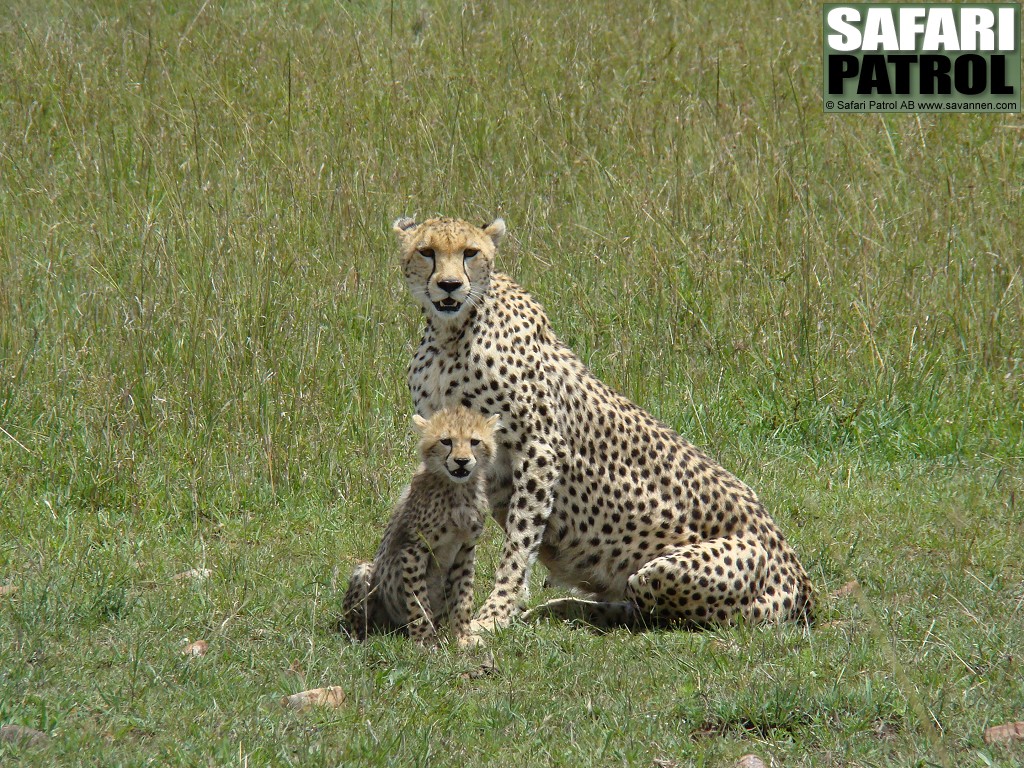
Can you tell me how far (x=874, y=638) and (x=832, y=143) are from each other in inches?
189

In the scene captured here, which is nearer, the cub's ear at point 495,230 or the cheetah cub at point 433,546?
the cheetah cub at point 433,546

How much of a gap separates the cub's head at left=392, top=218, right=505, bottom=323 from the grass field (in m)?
1.01

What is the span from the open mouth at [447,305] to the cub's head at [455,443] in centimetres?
44

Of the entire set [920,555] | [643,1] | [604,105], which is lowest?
[920,555]

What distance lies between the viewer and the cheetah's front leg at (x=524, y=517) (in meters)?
4.27

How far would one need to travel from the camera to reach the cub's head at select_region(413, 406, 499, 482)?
3.90 m

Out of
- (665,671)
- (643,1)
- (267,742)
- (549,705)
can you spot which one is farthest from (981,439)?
(643,1)

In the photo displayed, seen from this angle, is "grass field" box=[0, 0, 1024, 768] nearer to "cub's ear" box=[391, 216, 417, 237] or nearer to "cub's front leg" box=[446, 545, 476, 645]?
"cub's front leg" box=[446, 545, 476, 645]

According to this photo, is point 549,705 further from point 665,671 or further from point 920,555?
point 920,555

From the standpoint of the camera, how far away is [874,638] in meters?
3.76

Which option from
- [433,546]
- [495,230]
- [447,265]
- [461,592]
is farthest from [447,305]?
[461,592]

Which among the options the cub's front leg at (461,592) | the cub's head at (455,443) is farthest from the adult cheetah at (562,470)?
the cub's head at (455,443)

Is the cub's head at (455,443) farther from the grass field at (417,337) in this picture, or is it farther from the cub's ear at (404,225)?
the cub's ear at (404,225)

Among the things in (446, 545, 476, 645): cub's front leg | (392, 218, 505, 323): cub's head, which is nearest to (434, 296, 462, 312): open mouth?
(392, 218, 505, 323): cub's head
